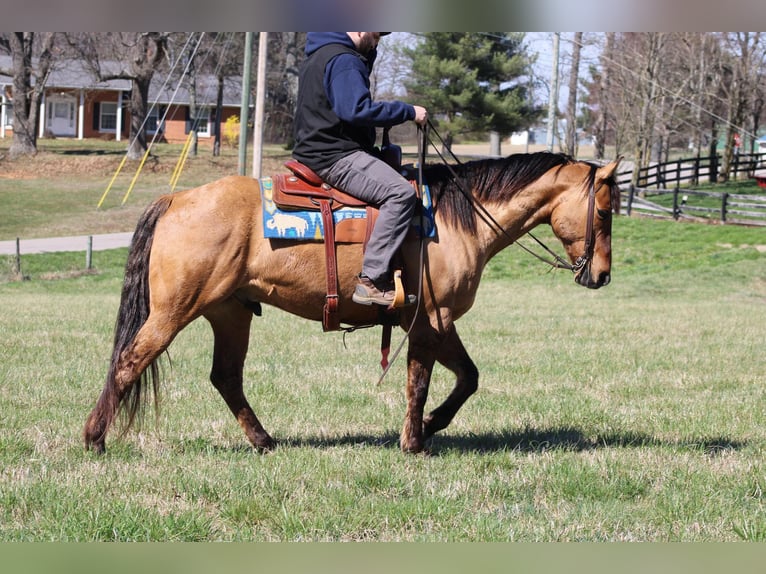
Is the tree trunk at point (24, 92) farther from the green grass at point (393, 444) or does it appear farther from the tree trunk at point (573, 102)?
the green grass at point (393, 444)

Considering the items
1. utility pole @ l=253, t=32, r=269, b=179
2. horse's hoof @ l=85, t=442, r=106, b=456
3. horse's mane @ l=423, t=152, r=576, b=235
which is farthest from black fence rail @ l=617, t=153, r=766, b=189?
horse's hoof @ l=85, t=442, r=106, b=456

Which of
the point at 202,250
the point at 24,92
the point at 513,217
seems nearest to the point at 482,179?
the point at 513,217

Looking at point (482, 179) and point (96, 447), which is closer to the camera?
point (96, 447)

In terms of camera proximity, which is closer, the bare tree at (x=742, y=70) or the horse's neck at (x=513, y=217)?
the horse's neck at (x=513, y=217)

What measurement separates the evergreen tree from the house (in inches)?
681

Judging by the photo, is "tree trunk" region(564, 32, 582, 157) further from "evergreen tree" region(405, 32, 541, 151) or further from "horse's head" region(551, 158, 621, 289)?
"horse's head" region(551, 158, 621, 289)

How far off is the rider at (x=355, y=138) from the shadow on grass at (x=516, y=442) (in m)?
1.30

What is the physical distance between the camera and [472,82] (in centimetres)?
4531

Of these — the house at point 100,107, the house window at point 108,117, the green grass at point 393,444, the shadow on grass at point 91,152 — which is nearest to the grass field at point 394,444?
the green grass at point 393,444

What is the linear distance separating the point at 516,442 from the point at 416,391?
100 cm

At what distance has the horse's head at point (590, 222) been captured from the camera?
22.4 feet

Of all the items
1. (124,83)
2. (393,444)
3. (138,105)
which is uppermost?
(124,83)

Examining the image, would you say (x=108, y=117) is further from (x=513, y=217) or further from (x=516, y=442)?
(x=516, y=442)
